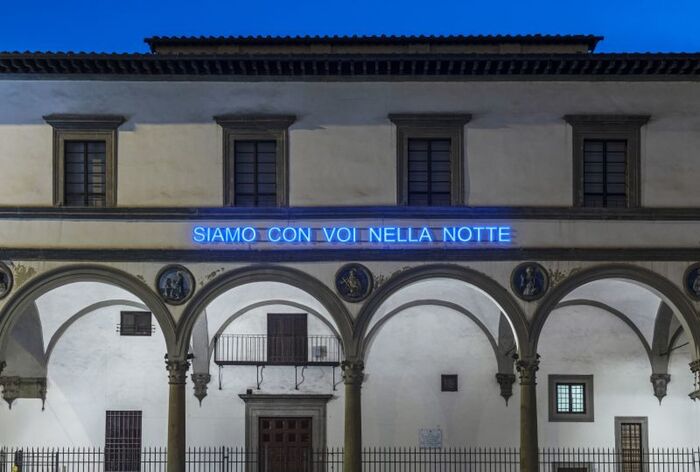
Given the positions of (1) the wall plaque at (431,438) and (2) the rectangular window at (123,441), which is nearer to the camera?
(2) the rectangular window at (123,441)

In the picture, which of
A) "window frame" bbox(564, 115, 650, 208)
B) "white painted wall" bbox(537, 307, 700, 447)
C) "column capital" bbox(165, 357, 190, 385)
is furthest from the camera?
"white painted wall" bbox(537, 307, 700, 447)

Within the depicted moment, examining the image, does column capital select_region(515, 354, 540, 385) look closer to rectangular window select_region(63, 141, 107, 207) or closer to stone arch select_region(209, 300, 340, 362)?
stone arch select_region(209, 300, 340, 362)

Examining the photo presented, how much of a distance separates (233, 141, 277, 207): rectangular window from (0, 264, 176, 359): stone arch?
3.07 metres

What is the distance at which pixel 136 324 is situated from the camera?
33.4 m

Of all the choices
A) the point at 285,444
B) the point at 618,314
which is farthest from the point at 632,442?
the point at 285,444

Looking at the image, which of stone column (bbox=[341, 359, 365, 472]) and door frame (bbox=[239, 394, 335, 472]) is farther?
door frame (bbox=[239, 394, 335, 472])

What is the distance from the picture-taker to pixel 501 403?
1300 inches

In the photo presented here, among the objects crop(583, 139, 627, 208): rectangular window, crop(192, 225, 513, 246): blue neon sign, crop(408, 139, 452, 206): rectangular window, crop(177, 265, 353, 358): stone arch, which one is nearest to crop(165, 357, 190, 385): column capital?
crop(177, 265, 353, 358): stone arch

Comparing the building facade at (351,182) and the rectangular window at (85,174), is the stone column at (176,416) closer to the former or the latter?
→ the building facade at (351,182)

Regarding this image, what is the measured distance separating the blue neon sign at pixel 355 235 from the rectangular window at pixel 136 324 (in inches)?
229

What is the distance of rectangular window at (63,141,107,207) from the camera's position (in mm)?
28719

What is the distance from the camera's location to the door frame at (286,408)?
33.1 m

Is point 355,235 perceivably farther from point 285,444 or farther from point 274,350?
point 285,444

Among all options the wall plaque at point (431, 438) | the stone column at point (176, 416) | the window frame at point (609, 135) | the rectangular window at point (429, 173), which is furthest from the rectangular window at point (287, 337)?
the window frame at point (609, 135)
